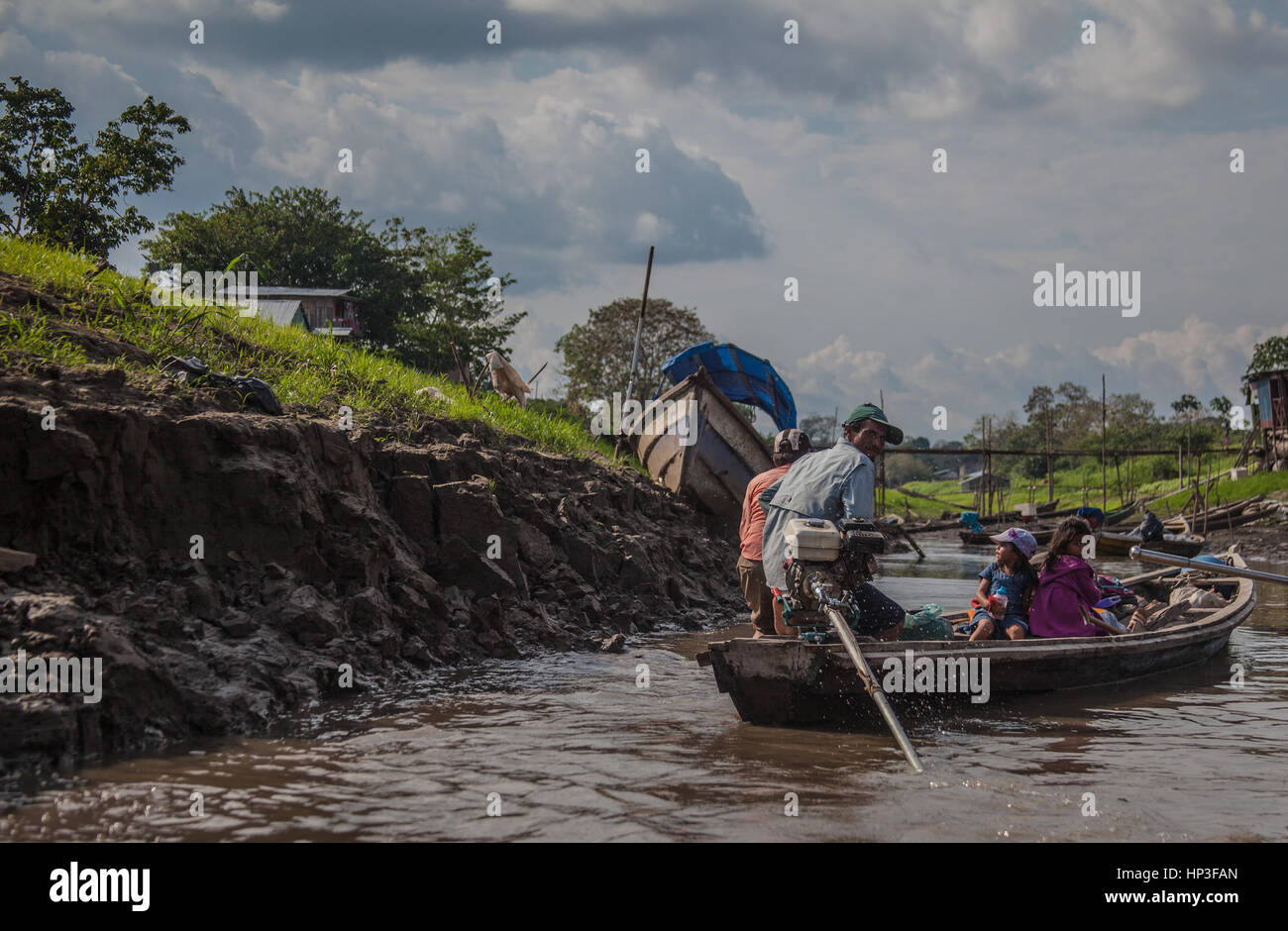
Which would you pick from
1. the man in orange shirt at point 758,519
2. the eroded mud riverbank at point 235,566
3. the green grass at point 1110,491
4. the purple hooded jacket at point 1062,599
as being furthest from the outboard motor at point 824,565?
the green grass at point 1110,491

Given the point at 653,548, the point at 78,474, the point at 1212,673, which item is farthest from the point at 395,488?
the point at 1212,673

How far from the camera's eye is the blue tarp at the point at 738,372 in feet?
58.3

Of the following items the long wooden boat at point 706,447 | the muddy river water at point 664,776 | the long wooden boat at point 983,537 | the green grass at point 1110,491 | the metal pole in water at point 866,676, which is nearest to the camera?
the muddy river water at point 664,776

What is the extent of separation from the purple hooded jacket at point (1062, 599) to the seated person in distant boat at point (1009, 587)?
8 centimetres

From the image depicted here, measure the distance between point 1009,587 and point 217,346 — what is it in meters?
7.36

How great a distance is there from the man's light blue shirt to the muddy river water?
1.15 meters

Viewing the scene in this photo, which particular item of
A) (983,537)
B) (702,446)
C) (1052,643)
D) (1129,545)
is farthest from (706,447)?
(983,537)

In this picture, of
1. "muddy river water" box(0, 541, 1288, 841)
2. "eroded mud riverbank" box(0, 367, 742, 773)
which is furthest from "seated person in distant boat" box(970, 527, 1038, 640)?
"eroded mud riverbank" box(0, 367, 742, 773)

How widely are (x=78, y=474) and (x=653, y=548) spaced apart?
712 centimetres

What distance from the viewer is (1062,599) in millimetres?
7949

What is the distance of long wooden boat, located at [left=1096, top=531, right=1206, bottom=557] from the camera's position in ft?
59.3

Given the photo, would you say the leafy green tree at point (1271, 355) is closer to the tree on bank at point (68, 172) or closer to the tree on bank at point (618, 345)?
the tree on bank at point (618, 345)

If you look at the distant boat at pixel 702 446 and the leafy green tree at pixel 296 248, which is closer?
the distant boat at pixel 702 446
